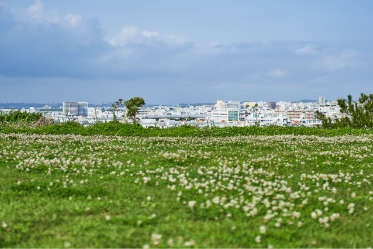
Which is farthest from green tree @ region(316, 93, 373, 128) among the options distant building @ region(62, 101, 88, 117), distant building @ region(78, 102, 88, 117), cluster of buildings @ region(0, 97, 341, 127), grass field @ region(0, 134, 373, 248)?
distant building @ region(78, 102, 88, 117)

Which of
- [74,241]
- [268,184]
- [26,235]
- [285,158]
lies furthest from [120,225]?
[285,158]

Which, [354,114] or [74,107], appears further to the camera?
[74,107]

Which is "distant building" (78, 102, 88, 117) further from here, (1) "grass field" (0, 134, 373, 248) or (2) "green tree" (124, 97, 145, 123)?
(1) "grass field" (0, 134, 373, 248)

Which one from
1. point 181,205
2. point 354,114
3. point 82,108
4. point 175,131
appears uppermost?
point 82,108

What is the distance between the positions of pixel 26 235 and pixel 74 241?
993 millimetres

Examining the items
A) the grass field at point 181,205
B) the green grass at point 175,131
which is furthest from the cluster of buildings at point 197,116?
the grass field at point 181,205

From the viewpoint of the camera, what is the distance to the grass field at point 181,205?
6297mm

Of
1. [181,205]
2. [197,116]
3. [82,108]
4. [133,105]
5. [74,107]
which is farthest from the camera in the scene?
[82,108]

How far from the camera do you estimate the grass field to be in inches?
248

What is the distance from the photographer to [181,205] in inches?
311

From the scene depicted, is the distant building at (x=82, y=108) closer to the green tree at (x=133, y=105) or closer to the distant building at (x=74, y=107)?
the distant building at (x=74, y=107)

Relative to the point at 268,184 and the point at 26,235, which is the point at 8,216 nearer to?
the point at 26,235

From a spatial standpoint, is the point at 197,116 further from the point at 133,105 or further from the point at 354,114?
the point at 354,114

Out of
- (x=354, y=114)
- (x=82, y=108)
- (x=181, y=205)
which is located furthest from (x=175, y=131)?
(x=82, y=108)
